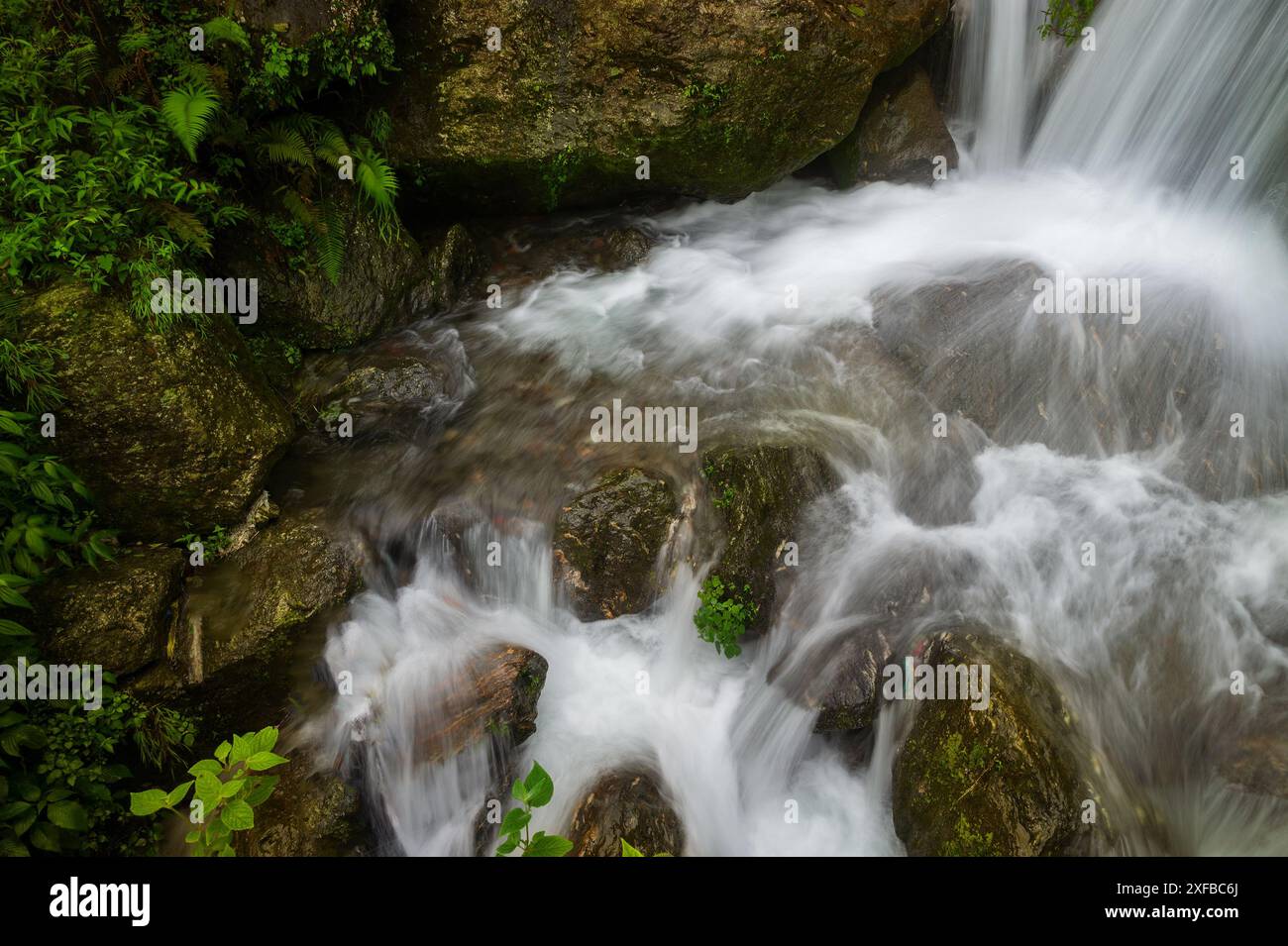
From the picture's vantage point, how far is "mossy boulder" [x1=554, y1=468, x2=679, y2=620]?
6.05 m

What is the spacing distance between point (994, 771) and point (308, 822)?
4.12 meters

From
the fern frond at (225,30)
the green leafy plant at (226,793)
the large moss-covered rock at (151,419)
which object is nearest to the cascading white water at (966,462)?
the large moss-covered rock at (151,419)

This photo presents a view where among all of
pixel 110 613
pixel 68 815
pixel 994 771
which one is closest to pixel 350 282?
pixel 110 613

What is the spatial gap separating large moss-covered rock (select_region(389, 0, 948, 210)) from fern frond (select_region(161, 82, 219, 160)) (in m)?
2.04

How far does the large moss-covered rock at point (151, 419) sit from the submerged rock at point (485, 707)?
2.18 metres

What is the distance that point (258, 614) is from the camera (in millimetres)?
5535

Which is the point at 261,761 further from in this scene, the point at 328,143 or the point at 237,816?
the point at 328,143

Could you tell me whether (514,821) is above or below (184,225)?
below

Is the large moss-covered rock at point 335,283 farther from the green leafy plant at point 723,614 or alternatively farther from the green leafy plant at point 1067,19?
the green leafy plant at point 1067,19

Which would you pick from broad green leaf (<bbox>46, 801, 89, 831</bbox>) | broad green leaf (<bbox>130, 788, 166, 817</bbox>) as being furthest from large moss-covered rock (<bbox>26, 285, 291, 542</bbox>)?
broad green leaf (<bbox>130, 788, 166, 817</bbox>)

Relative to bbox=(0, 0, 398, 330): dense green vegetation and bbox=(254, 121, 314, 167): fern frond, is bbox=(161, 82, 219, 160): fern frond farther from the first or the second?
bbox=(254, 121, 314, 167): fern frond

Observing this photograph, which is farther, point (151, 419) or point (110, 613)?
point (151, 419)

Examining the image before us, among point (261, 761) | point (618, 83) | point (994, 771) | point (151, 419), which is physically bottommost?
point (994, 771)

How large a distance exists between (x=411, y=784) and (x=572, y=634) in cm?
152
